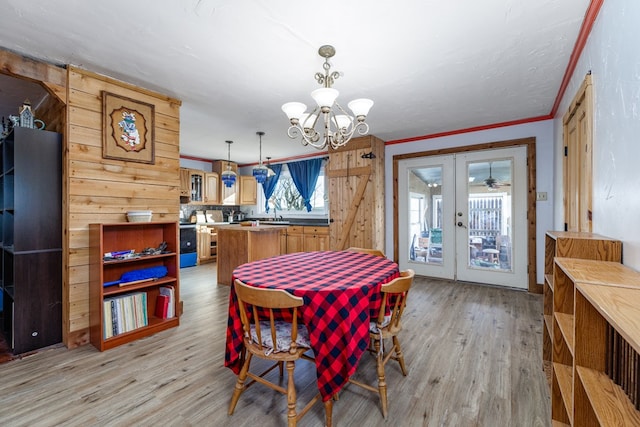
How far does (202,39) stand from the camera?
2072 mm

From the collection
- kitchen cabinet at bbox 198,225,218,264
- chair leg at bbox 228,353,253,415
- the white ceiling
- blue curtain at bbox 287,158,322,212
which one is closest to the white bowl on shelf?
the white ceiling

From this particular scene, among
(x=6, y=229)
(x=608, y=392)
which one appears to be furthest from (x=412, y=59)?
(x=6, y=229)

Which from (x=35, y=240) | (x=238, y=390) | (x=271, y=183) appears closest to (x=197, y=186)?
(x=271, y=183)

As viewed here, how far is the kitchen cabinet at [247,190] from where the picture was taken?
7169 mm

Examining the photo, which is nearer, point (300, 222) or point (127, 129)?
point (127, 129)

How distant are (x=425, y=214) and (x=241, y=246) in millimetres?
3017

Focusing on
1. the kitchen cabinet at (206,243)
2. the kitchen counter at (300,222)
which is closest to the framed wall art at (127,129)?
the kitchen counter at (300,222)

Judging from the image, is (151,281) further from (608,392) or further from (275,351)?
(608,392)

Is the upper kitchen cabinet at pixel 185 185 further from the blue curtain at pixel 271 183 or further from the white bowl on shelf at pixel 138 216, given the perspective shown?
the white bowl on shelf at pixel 138 216

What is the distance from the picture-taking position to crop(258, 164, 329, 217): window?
643 centimetres

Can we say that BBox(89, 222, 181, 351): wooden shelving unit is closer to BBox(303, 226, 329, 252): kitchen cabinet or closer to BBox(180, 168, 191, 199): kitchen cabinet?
BBox(303, 226, 329, 252): kitchen cabinet

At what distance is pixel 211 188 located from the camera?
661cm

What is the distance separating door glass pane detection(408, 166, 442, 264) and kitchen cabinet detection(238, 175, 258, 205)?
404cm

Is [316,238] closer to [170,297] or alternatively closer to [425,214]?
[425,214]
